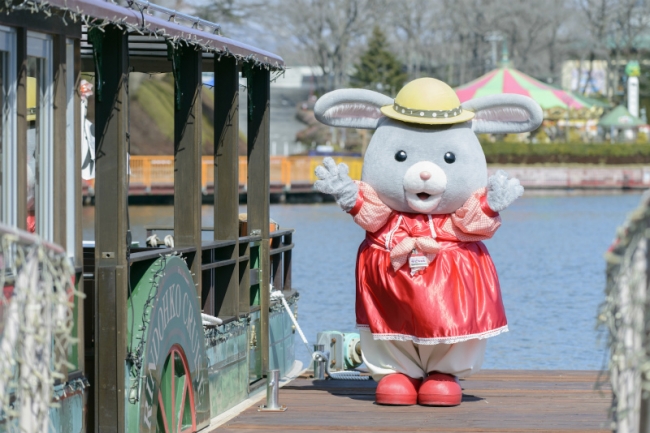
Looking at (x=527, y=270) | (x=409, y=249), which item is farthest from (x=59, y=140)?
(x=527, y=270)

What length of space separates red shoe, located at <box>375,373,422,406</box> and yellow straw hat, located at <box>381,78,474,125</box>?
1.44 meters

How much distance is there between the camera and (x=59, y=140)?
15.6 ft

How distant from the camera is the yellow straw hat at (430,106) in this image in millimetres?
6891

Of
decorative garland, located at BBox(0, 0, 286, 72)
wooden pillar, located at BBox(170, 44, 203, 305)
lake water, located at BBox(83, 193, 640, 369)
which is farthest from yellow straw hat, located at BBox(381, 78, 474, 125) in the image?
lake water, located at BBox(83, 193, 640, 369)

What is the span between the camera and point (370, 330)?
700 cm

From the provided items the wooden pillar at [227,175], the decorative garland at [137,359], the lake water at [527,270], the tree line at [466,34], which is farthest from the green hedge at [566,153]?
the decorative garland at [137,359]

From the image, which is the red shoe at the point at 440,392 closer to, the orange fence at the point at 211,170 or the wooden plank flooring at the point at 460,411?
the wooden plank flooring at the point at 460,411

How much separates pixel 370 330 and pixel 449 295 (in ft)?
1.82

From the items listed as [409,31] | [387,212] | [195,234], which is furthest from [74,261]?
[409,31]

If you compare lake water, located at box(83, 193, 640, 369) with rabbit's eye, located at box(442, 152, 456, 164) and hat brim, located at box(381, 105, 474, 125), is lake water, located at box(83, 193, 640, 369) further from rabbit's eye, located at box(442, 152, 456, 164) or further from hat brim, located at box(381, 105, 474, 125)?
hat brim, located at box(381, 105, 474, 125)

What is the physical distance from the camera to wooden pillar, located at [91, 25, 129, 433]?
5254 mm

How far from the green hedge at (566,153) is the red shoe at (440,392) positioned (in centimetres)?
3540

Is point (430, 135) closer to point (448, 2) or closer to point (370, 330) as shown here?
point (370, 330)

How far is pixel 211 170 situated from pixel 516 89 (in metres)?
15.5
